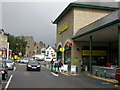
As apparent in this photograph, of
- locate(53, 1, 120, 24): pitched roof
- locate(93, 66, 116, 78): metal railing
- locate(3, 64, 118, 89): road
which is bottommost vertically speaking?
locate(3, 64, 118, 89): road

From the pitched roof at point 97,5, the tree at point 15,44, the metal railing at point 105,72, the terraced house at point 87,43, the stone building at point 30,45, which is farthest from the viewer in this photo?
the stone building at point 30,45

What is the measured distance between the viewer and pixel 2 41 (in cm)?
6381

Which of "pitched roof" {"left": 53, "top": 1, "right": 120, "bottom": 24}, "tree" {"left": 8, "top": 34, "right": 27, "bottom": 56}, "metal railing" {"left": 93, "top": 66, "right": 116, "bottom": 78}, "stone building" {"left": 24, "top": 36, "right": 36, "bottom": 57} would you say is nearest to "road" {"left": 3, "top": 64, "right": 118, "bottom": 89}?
"metal railing" {"left": 93, "top": 66, "right": 116, "bottom": 78}

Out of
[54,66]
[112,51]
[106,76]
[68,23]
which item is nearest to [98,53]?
[112,51]

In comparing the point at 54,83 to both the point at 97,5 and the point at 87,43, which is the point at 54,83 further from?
the point at 97,5

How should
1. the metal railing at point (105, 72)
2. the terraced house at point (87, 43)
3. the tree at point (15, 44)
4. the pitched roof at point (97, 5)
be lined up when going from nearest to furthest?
the metal railing at point (105, 72)
the terraced house at point (87, 43)
the pitched roof at point (97, 5)
the tree at point (15, 44)

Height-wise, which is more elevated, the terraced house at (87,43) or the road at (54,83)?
the terraced house at (87,43)

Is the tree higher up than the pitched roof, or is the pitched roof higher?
the pitched roof

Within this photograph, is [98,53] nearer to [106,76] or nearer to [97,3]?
[97,3]

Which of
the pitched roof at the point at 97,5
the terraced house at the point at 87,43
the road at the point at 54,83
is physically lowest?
the road at the point at 54,83

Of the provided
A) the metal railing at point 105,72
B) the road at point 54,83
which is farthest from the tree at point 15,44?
the road at point 54,83

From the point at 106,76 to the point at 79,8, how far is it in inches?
507

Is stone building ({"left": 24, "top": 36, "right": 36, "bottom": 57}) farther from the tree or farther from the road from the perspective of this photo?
the road

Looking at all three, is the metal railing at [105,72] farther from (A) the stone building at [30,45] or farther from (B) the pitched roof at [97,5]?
(A) the stone building at [30,45]
